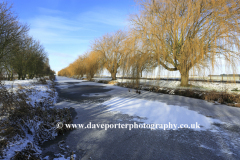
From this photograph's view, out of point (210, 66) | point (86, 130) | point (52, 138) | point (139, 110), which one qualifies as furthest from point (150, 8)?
point (52, 138)

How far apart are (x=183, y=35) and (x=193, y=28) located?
734 mm

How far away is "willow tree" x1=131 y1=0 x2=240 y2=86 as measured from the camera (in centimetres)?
551

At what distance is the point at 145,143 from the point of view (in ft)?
8.95

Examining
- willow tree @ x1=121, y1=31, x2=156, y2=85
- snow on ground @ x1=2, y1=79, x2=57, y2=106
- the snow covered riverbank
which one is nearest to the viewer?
the snow covered riverbank

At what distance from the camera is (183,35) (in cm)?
648

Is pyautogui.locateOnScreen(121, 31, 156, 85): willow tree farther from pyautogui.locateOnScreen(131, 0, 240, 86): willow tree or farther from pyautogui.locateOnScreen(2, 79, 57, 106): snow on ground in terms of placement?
pyautogui.locateOnScreen(2, 79, 57, 106): snow on ground

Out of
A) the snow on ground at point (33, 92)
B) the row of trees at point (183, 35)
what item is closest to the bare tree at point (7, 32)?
the snow on ground at point (33, 92)

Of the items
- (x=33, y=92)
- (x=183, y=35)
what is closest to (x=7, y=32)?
(x=33, y=92)

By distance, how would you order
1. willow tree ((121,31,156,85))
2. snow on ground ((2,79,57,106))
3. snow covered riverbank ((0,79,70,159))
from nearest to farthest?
snow covered riverbank ((0,79,70,159)), snow on ground ((2,79,57,106)), willow tree ((121,31,156,85))

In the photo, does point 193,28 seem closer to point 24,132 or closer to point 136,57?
point 136,57

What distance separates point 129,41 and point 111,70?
44.6 feet

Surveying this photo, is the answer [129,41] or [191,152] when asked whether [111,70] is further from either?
[191,152]

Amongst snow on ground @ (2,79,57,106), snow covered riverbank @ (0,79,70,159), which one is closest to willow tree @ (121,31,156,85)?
snow on ground @ (2,79,57,106)

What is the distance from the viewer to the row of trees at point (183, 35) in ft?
18.4
